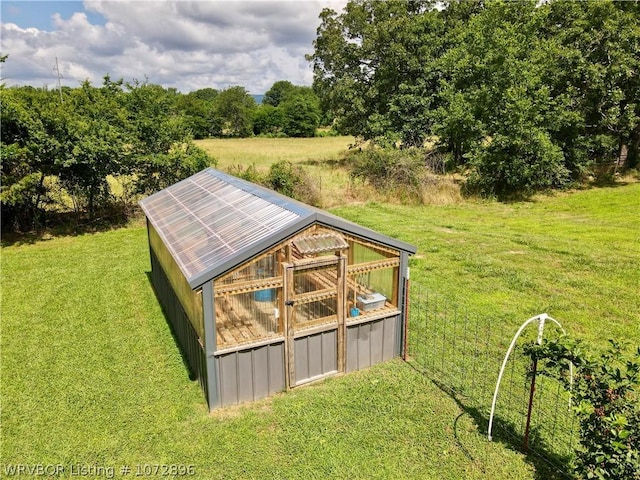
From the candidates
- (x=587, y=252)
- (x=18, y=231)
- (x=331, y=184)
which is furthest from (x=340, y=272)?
(x=331, y=184)

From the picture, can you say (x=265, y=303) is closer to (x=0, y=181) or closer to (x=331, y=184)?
(x=0, y=181)

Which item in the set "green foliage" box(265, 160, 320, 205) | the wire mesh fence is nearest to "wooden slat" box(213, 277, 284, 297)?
the wire mesh fence

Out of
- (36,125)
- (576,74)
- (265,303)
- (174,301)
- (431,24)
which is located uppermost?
(431,24)

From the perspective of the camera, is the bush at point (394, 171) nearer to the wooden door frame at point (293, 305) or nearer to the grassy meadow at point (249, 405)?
the grassy meadow at point (249, 405)

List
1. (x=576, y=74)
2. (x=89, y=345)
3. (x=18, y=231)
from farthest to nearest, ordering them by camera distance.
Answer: (x=576, y=74), (x=18, y=231), (x=89, y=345)

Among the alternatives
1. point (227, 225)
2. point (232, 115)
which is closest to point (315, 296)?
point (227, 225)

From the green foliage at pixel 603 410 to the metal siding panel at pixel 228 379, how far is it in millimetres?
4272

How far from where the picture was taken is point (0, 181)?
586 inches

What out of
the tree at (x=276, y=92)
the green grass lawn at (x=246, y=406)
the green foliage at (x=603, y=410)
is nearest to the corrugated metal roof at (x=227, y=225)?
the green grass lawn at (x=246, y=406)

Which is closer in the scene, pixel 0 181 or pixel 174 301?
pixel 174 301

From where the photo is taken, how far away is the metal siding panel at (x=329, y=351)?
304 inches

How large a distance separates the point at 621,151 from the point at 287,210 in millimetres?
24965

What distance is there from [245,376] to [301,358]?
0.99 m

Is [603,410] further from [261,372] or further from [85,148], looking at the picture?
[85,148]
